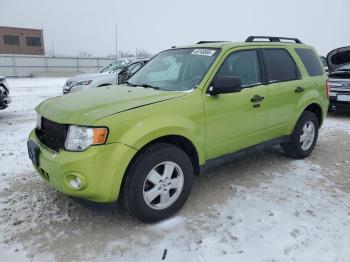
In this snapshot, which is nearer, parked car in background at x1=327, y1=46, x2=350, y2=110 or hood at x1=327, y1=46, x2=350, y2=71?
parked car in background at x1=327, y1=46, x2=350, y2=110

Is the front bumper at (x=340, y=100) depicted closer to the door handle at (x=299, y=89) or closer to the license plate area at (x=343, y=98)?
the license plate area at (x=343, y=98)

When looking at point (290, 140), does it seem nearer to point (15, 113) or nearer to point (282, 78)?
point (282, 78)

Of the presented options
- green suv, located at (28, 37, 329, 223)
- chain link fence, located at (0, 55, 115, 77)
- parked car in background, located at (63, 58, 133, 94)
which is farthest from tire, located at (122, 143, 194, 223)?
chain link fence, located at (0, 55, 115, 77)

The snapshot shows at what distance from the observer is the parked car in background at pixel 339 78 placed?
27.5 feet

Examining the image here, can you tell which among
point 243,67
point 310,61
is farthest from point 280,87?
point 310,61

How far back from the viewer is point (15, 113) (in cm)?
959

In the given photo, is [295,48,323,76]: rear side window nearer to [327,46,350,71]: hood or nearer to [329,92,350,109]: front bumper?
[329,92,350,109]: front bumper

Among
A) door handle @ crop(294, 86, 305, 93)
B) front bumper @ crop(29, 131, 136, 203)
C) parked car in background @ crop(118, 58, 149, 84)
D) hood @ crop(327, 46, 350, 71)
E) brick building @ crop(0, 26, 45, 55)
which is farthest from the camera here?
brick building @ crop(0, 26, 45, 55)

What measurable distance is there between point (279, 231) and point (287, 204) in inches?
24.4

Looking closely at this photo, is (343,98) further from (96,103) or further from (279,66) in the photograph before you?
(96,103)

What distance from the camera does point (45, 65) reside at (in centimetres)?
3331

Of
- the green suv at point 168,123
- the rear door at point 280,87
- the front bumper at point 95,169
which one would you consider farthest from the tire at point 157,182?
the rear door at point 280,87

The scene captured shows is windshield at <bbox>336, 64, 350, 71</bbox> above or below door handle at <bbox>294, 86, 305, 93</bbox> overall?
above

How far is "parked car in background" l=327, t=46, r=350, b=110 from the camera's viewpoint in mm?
8383
